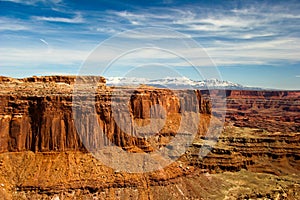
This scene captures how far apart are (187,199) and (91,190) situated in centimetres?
1684

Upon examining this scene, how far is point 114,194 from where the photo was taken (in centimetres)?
5250

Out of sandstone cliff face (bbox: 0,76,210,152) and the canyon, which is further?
sandstone cliff face (bbox: 0,76,210,152)

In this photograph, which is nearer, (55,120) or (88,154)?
(55,120)

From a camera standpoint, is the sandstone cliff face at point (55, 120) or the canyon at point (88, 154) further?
the sandstone cliff face at point (55, 120)

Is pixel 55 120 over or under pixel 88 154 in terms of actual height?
over

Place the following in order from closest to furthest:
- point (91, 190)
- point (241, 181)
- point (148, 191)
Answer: point (91, 190) → point (148, 191) → point (241, 181)

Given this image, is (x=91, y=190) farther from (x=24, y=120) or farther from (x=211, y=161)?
(x=211, y=161)

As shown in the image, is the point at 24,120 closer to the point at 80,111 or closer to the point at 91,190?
the point at 80,111

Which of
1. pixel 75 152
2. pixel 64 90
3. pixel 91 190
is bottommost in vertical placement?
pixel 91 190

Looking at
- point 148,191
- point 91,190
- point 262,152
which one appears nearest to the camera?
point 91,190

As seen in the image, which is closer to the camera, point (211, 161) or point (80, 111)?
point (80, 111)

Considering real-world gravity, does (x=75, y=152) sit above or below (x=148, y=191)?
above

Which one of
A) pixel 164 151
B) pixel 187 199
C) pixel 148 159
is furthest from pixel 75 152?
pixel 164 151

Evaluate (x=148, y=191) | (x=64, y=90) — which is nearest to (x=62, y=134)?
(x=64, y=90)
